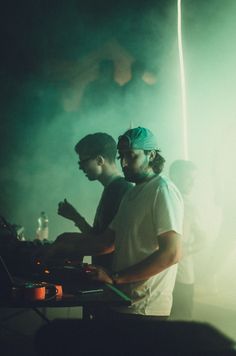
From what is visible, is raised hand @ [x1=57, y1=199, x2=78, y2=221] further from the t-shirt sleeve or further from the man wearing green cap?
the t-shirt sleeve

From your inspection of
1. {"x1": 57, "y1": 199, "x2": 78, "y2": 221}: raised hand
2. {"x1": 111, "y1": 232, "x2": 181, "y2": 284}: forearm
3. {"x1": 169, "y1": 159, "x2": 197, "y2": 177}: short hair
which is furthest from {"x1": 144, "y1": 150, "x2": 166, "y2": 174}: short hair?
{"x1": 169, "y1": 159, "x2": 197, "y2": 177}: short hair

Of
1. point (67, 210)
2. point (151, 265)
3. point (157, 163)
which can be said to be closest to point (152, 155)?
point (157, 163)

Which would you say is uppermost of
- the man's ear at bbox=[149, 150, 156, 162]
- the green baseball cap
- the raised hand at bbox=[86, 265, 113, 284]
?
the green baseball cap

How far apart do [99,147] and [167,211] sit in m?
1.35

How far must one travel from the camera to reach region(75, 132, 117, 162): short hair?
322cm

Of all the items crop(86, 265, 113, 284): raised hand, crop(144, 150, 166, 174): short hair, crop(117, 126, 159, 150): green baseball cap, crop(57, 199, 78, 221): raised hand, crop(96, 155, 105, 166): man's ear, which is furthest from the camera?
crop(57, 199, 78, 221): raised hand

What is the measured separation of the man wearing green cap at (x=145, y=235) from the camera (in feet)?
6.48

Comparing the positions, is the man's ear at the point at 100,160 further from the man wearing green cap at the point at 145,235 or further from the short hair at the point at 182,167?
the short hair at the point at 182,167

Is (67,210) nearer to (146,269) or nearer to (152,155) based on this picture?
(152,155)

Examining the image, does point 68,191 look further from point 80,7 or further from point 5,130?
point 80,7

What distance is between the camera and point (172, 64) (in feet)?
22.0

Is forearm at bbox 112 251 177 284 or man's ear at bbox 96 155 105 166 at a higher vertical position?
man's ear at bbox 96 155 105 166

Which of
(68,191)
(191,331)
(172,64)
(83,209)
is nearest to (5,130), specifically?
(68,191)

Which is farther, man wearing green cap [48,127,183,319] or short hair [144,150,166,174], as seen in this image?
short hair [144,150,166,174]
